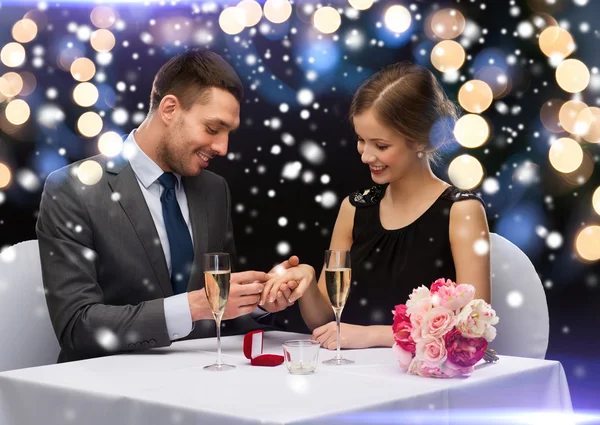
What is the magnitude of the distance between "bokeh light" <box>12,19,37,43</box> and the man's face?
123 cm

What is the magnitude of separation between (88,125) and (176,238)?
132 centimetres

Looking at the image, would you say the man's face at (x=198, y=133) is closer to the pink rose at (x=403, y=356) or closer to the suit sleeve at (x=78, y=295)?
the suit sleeve at (x=78, y=295)

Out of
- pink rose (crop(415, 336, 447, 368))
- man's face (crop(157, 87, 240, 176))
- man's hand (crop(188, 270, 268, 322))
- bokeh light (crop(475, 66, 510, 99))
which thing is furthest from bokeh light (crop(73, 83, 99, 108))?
pink rose (crop(415, 336, 447, 368))

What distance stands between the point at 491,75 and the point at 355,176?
70 cm

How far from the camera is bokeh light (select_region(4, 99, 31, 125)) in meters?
3.31

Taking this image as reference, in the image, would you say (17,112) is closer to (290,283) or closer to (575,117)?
(290,283)

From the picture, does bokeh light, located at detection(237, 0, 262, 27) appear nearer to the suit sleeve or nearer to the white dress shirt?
the white dress shirt

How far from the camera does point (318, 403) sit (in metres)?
1.22

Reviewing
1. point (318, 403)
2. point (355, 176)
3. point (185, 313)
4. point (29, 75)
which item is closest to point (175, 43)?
point (29, 75)

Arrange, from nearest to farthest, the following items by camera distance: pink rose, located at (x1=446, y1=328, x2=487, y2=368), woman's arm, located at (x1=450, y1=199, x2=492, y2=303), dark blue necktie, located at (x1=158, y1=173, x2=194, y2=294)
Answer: pink rose, located at (x1=446, y1=328, x2=487, y2=368) < woman's arm, located at (x1=450, y1=199, x2=492, y2=303) < dark blue necktie, located at (x1=158, y1=173, x2=194, y2=294)

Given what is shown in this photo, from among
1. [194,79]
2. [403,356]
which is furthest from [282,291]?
[194,79]

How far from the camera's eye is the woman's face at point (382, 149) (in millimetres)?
2260

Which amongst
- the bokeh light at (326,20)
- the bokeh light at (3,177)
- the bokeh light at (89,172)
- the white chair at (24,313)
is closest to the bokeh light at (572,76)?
the bokeh light at (326,20)

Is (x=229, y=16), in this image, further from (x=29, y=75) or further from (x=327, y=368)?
(x=327, y=368)
